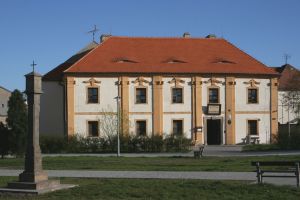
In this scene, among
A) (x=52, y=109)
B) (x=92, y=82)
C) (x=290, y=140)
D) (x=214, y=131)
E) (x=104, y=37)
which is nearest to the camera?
(x=290, y=140)

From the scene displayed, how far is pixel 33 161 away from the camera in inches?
639

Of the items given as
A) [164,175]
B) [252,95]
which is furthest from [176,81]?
[164,175]

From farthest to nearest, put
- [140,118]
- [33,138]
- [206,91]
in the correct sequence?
1. [206,91]
2. [140,118]
3. [33,138]

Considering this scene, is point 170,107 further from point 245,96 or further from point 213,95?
point 245,96

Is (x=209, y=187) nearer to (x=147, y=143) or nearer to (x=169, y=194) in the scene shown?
(x=169, y=194)

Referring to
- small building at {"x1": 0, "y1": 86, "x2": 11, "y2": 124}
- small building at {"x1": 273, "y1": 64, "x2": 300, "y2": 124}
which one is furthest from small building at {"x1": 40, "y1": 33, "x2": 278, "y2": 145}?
small building at {"x1": 0, "y1": 86, "x2": 11, "y2": 124}

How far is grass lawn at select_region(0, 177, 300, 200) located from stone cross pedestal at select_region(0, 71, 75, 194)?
77cm

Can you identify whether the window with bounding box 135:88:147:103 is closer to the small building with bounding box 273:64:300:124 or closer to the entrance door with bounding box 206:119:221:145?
the entrance door with bounding box 206:119:221:145

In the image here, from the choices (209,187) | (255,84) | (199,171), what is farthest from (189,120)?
(209,187)

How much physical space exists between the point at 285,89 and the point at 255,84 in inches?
681

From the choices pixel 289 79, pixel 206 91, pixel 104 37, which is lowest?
pixel 206 91

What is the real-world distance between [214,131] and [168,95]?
5.17 meters

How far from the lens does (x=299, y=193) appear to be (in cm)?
1372

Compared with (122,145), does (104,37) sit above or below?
above
